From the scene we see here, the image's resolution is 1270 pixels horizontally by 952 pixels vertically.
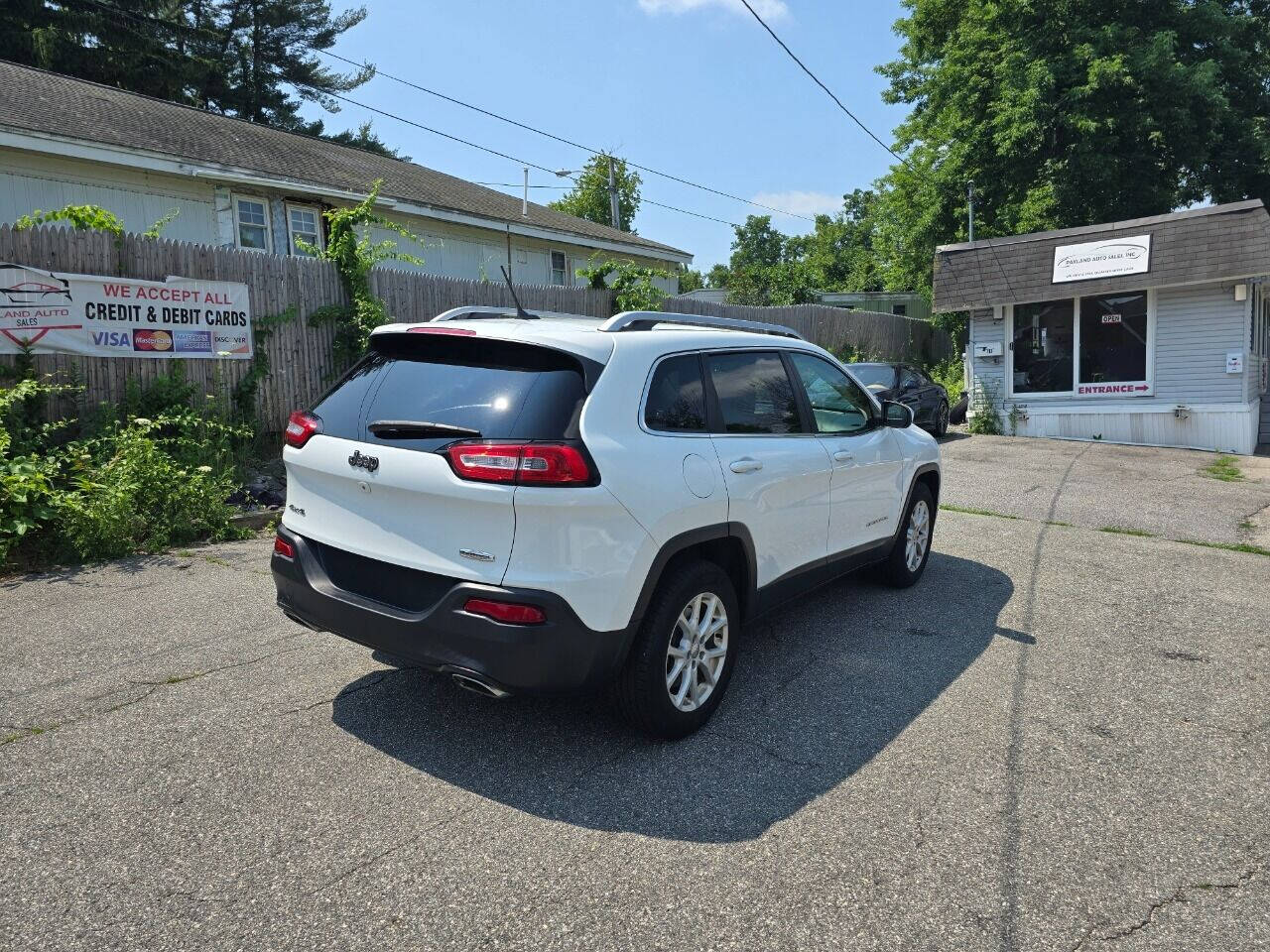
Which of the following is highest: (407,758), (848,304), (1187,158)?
(1187,158)

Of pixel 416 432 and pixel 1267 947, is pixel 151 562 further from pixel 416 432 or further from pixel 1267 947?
pixel 1267 947

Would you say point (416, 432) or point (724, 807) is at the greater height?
point (416, 432)

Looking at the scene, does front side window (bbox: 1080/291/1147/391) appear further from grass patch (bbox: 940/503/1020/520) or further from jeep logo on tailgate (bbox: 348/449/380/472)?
jeep logo on tailgate (bbox: 348/449/380/472)

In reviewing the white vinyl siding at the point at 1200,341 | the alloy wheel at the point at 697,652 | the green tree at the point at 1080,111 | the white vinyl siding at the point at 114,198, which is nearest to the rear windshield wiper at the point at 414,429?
the alloy wheel at the point at 697,652

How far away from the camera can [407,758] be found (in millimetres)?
3379

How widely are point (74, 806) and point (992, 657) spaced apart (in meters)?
4.33

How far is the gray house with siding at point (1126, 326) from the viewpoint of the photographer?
14.8 meters

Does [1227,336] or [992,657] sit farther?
[1227,336]

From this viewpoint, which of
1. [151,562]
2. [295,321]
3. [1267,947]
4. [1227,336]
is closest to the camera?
[1267,947]

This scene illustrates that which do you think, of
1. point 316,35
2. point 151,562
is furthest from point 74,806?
point 316,35

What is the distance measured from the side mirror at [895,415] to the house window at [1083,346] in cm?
1276

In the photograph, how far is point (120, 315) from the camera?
7.71 m

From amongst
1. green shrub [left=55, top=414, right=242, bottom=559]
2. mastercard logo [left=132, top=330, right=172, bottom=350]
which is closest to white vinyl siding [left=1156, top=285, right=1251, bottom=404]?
green shrub [left=55, top=414, right=242, bottom=559]

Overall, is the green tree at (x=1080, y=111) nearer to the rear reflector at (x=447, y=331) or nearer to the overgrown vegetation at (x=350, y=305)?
the overgrown vegetation at (x=350, y=305)
